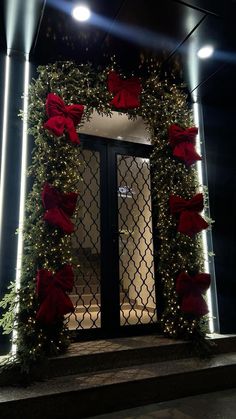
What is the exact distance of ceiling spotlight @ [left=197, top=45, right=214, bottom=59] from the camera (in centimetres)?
343

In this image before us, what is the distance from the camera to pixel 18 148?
3.20m

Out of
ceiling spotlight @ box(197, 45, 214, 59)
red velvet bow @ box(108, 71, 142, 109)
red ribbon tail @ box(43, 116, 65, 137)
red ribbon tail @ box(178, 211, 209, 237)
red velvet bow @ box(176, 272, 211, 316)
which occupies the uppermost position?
ceiling spotlight @ box(197, 45, 214, 59)

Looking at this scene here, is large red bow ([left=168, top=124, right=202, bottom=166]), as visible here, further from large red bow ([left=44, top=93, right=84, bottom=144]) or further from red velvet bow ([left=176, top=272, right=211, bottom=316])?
red velvet bow ([left=176, top=272, right=211, bottom=316])

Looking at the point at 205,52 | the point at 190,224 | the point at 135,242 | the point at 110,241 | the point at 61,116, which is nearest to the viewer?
the point at 61,116

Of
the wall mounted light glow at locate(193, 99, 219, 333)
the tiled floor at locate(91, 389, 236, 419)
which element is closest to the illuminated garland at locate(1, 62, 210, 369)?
the wall mounted light glow at locate(193, 99, 219, 333)

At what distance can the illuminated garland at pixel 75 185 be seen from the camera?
2.70 meters

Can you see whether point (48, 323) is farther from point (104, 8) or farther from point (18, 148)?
point (104, 8)

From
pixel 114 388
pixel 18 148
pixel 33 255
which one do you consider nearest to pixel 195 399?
pixel 114 388

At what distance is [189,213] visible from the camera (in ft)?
11.0

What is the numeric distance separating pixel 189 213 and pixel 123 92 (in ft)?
5.25

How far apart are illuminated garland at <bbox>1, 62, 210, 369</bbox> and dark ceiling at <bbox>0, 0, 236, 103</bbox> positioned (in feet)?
0.76

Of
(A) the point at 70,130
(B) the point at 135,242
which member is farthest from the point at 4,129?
(B) the point at 135,242

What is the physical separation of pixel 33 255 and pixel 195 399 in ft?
6.19

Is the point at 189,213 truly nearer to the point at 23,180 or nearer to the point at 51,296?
the point at 51,296
